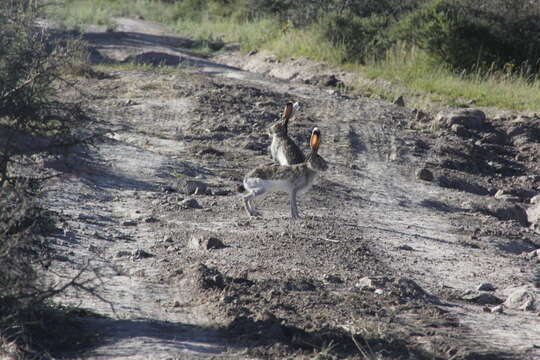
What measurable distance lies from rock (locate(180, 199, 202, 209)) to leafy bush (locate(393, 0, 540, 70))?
11.2 m

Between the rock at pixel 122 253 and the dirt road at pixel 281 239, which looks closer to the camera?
the dirt road at pixel 281 239

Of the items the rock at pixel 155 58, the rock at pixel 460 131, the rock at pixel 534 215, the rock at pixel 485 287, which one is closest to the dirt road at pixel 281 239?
the rock at pixel 485 287

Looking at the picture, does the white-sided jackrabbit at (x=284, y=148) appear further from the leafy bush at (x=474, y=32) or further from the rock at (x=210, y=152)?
the leafy bush at (x=474, y=32)

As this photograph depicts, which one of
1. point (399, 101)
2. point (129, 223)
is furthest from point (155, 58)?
point (129, 223)

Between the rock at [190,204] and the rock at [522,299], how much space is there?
365 cm

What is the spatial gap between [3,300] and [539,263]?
213 inches

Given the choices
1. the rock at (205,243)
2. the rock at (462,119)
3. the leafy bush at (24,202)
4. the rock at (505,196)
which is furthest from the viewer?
the rock at (462,119)

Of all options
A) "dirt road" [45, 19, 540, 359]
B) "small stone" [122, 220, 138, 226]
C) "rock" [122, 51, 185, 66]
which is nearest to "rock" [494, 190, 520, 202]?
"dirt road" [45, 19, 540, 359]

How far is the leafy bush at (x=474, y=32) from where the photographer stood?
1928 cm

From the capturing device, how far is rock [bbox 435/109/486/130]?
1488 cm

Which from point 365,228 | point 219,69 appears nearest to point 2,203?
point 365,228

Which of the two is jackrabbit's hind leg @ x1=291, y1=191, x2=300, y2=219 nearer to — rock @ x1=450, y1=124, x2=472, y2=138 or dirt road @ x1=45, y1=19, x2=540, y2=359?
dirt road @ x1=45, y1=19, x2=540, y2=359

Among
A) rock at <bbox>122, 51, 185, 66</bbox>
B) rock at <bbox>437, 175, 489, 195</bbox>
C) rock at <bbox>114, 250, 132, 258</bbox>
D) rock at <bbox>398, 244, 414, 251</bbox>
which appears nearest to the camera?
rock at <bbox>114, 250, 132, 258</bbox>

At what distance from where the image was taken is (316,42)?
854 inches
